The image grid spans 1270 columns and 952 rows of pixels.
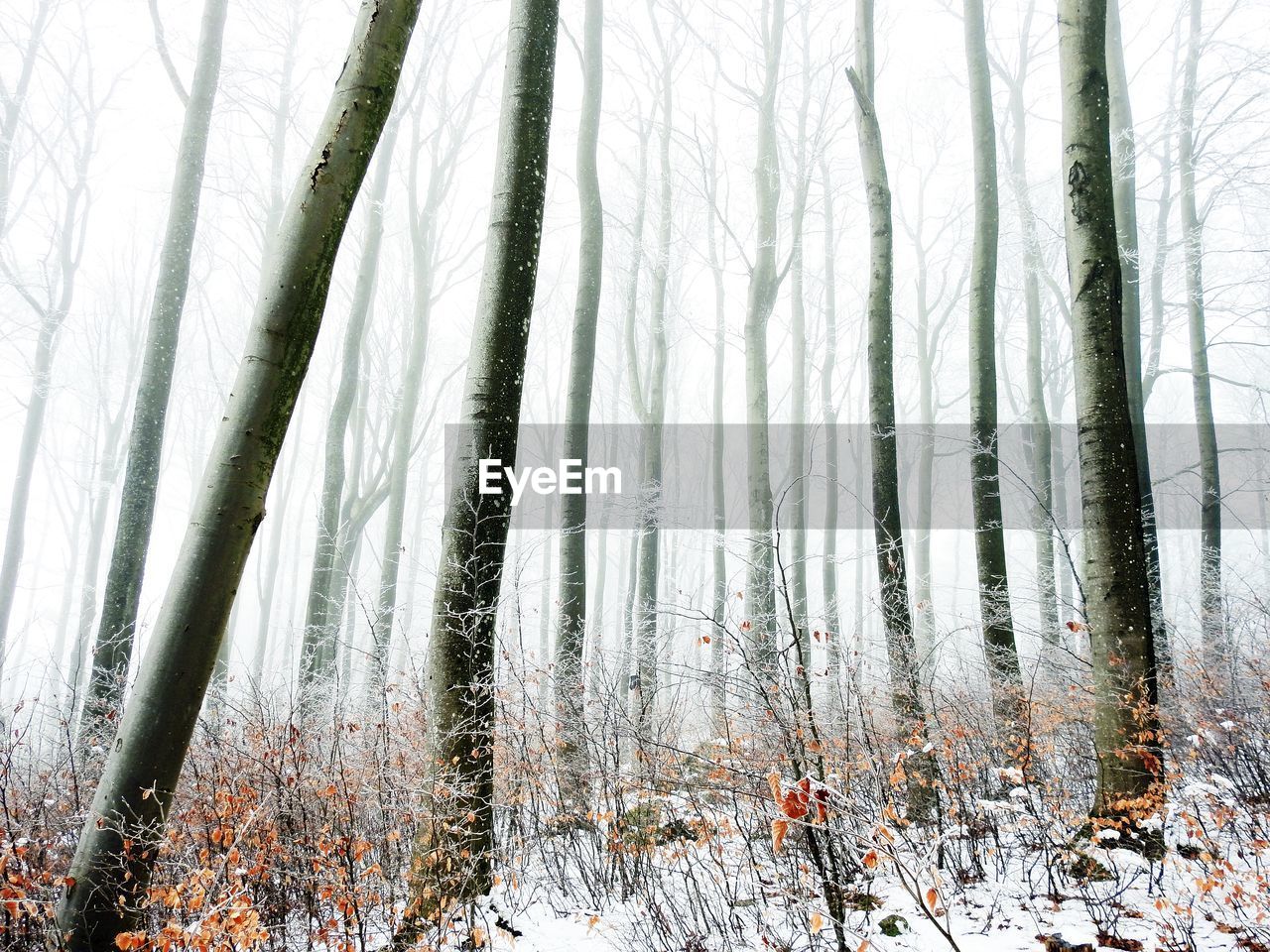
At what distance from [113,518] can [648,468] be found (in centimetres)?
3084

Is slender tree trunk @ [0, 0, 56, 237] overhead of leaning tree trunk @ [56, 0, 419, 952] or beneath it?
overhead

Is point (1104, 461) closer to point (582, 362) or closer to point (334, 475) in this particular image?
point (582, 362)

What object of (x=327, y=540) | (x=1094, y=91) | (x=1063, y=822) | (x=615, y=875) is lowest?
(x=615, y=875)

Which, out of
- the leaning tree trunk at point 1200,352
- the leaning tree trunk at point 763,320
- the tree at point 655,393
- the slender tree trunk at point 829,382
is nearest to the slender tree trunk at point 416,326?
the tree at point 655,393

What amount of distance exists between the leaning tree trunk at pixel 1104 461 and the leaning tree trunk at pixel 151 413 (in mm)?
6811

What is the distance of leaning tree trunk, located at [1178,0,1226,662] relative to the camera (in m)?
8.84

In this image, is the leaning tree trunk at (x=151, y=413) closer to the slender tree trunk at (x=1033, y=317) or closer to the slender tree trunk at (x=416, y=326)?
the slender tree trunk at (x=416, y=326)

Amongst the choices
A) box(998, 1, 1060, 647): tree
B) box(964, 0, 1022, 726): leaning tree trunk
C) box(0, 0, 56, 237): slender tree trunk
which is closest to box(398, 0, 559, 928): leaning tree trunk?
box(964, 0, 1022, 726): leaning tree trunk

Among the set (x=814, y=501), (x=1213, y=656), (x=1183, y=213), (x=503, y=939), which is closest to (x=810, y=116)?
(x=1183, y=213)

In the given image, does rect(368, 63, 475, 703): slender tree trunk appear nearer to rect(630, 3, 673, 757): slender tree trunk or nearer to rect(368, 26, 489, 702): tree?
rect(368, 26, 489, 702): tree

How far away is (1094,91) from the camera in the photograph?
4066mm

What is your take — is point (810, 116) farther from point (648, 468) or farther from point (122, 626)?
point (122, 626)

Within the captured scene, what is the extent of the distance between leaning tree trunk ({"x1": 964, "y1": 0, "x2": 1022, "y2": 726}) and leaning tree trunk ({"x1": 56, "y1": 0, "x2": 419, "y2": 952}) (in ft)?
17.5

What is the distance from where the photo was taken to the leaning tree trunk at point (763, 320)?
9359mm
